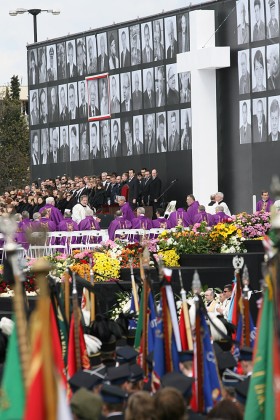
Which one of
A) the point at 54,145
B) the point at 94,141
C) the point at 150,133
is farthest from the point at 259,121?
the point at 54,145

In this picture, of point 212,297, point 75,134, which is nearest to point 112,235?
point 212,297

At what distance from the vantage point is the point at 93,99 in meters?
45.3

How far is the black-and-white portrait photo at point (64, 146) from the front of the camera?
4694cm

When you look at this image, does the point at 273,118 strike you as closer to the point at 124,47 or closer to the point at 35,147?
the point at 124,47

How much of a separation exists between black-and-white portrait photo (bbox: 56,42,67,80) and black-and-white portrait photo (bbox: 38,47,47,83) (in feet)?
2.93

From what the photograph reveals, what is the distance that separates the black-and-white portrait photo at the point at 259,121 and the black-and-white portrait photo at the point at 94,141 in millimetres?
8952

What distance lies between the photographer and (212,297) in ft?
61.7

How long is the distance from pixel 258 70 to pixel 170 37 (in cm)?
442

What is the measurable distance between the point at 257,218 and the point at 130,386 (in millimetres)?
16658

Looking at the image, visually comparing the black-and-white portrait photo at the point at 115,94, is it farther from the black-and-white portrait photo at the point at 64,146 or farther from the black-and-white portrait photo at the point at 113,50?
the black-and-white portrait photo at the point at 64,146

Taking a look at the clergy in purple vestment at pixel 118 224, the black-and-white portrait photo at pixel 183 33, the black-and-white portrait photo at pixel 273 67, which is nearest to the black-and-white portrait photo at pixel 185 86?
the black-and-white portrait photo at pixel 183 33

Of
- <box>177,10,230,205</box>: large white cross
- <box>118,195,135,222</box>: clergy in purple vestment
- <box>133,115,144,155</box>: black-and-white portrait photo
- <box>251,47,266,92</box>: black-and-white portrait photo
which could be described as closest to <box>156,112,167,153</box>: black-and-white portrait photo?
<box>133,115,144,155</box>: black-and-white portrait photo

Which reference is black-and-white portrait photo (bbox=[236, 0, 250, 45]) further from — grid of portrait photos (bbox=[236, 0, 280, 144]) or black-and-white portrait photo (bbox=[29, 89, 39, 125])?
black-and-white portrait photo (bbox=[29, 89, 39, 125])

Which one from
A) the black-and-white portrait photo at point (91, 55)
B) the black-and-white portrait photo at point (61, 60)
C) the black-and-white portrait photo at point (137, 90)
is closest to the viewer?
the black-and-white portrait photo at point (137, 90)
